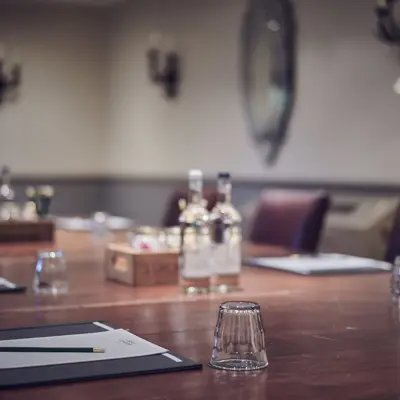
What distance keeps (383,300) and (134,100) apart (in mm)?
5469

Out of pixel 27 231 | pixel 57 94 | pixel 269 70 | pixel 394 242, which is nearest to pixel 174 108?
pixel 57 94

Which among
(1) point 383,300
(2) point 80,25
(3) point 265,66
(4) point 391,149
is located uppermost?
(2) point 80,25

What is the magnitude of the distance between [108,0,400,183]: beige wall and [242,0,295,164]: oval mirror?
3.3 inches

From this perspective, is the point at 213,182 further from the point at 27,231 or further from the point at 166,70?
the point at 27,231

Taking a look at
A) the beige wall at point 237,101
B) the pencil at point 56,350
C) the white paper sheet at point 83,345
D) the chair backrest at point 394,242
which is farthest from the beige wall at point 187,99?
the pencil at point 56,350

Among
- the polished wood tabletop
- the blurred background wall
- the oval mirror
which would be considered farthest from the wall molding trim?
the polished wood tabletop

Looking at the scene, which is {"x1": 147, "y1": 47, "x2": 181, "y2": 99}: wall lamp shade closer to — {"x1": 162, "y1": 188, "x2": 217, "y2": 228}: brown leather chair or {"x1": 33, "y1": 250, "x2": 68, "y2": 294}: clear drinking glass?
{"x1": 162, "y1": 188, "x2": 217, "y2": 228}: brown leather chair

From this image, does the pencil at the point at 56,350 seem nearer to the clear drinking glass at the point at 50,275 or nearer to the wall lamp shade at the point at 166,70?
the clear drinking glass at the point at 50,275

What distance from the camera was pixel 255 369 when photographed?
1.36 m

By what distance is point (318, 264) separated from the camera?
9.04 feet

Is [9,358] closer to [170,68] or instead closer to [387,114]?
[387,114]

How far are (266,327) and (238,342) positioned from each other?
14.6 inches

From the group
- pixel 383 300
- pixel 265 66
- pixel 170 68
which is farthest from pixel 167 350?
pixel 170 68

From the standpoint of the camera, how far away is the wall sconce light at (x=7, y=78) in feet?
23.8
